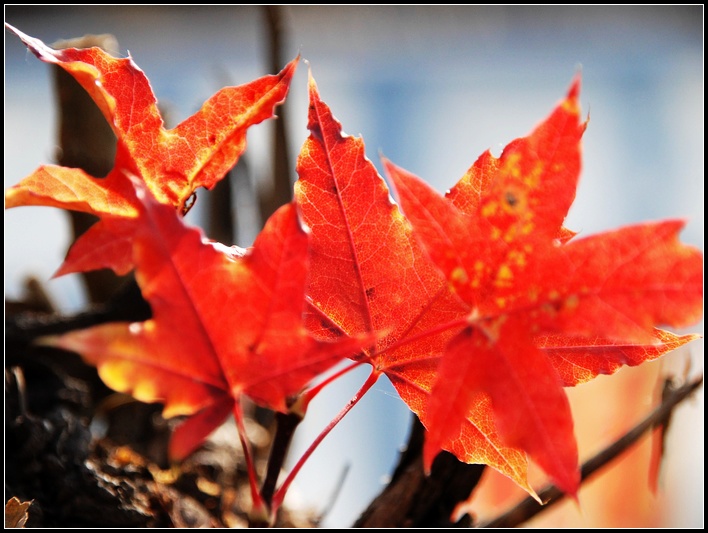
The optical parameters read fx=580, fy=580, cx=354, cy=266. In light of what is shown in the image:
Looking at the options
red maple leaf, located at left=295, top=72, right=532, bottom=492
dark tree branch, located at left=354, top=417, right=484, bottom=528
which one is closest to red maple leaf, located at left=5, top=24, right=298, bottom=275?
red maple leaf, located at left=295, top=72, right=532, bottom=492

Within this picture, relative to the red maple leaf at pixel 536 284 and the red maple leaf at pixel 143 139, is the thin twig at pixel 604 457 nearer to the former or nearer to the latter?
the red maple leaf at pixel 536 284

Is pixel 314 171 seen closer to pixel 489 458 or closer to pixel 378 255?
pixel 378 255

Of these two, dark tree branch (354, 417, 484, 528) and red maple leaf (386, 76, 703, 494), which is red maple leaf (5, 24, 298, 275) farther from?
dark tree branch (354, 417, 484, 528)

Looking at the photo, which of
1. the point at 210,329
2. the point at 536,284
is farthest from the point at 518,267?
the point at 210,329

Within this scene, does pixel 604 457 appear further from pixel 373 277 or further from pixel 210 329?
pixel 210 329

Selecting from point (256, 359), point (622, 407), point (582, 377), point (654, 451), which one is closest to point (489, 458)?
point (582, 377)
